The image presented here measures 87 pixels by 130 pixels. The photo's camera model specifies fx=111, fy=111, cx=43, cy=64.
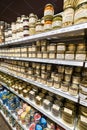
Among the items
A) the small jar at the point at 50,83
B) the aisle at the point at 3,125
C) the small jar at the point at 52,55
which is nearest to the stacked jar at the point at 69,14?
the small jar at the point at 52,55

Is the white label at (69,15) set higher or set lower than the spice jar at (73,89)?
higher

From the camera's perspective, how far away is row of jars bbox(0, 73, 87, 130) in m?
0.86

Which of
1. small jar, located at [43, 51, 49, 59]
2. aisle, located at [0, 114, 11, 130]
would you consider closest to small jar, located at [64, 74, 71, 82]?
small jar, located at [43, 51, 49, 59]

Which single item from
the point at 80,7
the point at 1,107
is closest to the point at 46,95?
the point at 80,7

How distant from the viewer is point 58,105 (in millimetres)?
1079

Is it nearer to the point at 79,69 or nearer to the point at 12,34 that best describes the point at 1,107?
the point at 12,34

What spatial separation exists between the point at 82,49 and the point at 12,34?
117cm

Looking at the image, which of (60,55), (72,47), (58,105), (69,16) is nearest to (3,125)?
(58,105)

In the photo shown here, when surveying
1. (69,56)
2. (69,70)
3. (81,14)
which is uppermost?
(81,14)

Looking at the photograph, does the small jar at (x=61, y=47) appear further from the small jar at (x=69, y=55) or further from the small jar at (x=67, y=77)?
the small jar at (x=67, y=77)

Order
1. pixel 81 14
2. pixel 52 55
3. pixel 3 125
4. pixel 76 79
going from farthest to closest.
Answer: pixel 3 125, pixel 52 55, pixel 76 79, pixel 81 14

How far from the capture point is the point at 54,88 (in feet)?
3.37

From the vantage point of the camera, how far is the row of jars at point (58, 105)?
863 mm

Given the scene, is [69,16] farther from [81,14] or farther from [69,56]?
[69,56]
